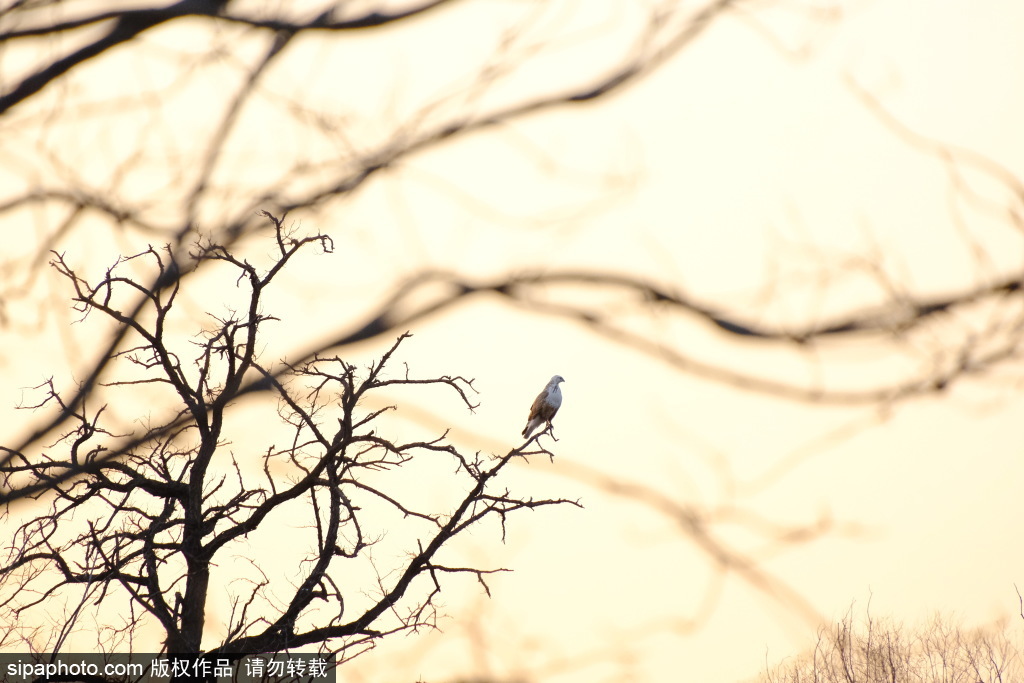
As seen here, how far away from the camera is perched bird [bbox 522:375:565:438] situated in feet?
34.3

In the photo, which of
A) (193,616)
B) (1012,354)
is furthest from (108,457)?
(1012,354)

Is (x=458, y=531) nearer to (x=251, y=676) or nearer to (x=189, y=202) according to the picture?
(x=251, y=676)

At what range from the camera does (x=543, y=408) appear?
10453mm

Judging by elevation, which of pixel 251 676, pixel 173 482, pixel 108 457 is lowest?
pixel 251 676

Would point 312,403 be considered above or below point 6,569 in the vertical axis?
above

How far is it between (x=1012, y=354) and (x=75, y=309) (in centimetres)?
519

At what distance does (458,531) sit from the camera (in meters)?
7.29

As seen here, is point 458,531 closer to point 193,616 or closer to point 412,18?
point 193,616

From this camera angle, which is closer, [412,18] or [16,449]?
[412,18]

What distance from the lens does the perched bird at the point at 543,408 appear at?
34.3 ft

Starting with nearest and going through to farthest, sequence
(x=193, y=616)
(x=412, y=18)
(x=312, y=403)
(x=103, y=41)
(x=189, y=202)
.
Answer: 1. (x=103, y=41)
2. (x=412, y=18)
3. (x=189, y=202)
4. (x=312, y=403)
5. (x=193, y=616)

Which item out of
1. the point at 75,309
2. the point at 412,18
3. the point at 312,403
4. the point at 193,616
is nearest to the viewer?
the point at 412,18

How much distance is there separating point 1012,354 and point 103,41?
179 inches

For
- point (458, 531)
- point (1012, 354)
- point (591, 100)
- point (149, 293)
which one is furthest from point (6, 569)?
point (1012, 354)
